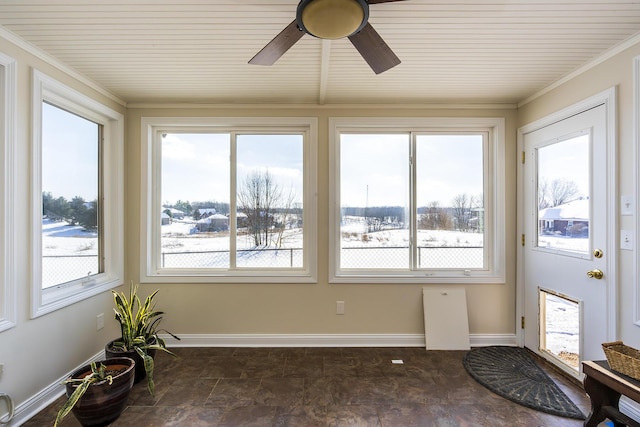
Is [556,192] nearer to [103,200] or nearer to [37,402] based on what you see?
[103,200]

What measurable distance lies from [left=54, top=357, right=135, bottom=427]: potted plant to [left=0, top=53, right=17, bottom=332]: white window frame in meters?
0.59

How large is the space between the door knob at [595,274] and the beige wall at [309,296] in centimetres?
78

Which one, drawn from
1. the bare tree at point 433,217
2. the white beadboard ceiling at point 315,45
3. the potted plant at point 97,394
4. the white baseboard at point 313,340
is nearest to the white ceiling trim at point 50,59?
the white beadboard ceiling at point 315,45

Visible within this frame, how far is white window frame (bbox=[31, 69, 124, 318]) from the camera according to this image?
2043mm

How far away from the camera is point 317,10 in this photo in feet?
4.28

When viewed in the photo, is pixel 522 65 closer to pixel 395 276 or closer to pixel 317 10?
pixel 317 10

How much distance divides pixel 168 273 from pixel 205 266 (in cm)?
38

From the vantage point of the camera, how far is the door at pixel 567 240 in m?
2.15

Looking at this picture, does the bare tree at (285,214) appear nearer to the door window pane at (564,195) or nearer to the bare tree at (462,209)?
the bare tree at (462,209)

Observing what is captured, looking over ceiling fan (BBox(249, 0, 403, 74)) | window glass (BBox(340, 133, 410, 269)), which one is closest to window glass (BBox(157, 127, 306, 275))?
window glass (BBox(340, 133, 410, 269))

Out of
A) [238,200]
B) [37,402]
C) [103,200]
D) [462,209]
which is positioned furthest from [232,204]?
[462,209]

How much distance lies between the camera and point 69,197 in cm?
246

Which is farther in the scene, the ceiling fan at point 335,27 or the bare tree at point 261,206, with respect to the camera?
the bare tree at point 261,206

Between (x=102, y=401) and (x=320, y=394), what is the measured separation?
4.61 feet
